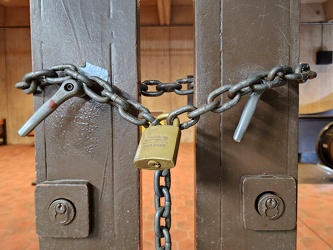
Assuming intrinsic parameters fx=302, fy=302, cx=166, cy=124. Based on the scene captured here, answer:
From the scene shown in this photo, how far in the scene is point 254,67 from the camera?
0.49 metres

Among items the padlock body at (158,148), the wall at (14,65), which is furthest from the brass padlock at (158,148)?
the wall at (14,65)

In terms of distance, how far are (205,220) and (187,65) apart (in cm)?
676

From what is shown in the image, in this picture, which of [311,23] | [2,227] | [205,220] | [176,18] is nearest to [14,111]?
[176,18]

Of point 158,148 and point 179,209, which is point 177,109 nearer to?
point 158,148

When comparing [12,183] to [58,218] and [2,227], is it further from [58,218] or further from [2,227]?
[58,218]

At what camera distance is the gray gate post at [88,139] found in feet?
1.61

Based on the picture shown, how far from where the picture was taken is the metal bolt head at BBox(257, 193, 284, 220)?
49 cm

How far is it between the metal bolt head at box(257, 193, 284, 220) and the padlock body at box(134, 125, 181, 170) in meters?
0.18

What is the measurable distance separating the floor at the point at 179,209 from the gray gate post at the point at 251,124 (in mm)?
1828

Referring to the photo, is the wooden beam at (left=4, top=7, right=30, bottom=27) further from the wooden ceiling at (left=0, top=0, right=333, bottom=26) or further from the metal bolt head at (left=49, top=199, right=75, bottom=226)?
the metal bolt head at (left=49, top=199, right=75, bottom=226)

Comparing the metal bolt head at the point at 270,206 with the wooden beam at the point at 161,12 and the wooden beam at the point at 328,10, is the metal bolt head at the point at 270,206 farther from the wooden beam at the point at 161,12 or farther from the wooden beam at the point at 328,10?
the wooden beam at the point at 328,10

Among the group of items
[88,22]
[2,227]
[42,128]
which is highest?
[88,22]

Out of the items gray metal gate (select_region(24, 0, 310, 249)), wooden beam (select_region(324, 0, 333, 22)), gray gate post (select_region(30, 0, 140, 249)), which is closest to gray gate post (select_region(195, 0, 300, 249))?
gray metal gate (select_region(24, 0, 310, 249))

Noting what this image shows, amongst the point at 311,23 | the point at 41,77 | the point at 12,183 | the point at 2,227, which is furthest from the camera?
the point at 311,23
